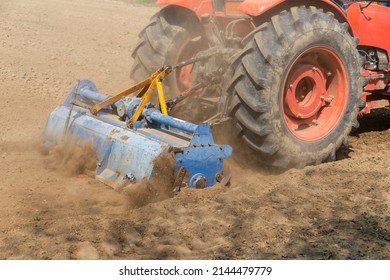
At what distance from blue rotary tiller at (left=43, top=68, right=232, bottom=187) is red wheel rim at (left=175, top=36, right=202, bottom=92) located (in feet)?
2.59

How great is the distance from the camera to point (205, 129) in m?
3.71

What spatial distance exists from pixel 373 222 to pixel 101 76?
17.3 ft

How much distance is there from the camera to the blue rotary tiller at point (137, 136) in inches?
144

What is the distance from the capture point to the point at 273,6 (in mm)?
3969

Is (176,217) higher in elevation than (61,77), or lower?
higher

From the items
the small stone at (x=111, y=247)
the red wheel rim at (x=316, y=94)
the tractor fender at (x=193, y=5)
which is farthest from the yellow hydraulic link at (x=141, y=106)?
the small stone at (x=111, y=247)

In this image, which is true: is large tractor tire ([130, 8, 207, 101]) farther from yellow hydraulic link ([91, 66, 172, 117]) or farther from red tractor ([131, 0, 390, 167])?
yellow hydraulic link ([91, 66, 172, 117])

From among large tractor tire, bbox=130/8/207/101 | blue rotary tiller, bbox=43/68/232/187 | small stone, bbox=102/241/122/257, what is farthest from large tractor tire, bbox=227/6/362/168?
small stone, bbox=102/241/122/257

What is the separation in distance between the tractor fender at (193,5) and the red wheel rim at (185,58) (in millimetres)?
269

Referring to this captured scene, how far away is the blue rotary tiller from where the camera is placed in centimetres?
365

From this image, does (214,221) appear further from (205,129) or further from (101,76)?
(101,76)

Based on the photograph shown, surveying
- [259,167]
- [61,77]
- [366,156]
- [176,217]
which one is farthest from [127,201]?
[61,77]

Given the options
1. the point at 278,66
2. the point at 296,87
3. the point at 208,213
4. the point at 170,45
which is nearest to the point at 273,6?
the point at 278,66

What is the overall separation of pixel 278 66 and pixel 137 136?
1175 mm
